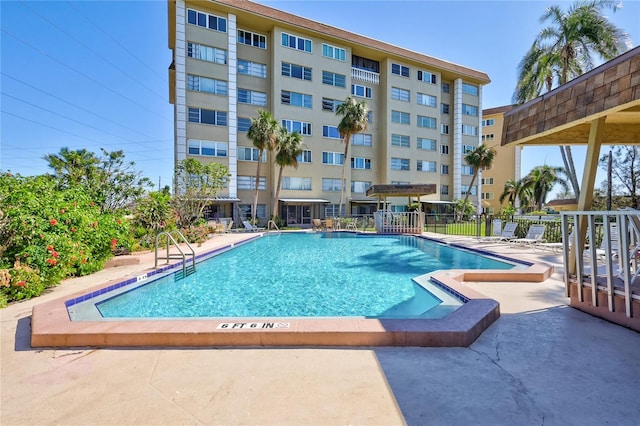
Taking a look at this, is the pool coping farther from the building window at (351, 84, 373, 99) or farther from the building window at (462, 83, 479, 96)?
the building window at (462, 83, 479, 96)

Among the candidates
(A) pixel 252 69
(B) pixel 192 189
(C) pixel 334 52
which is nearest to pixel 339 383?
(B) pixel 192 189

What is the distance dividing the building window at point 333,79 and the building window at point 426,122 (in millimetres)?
10141

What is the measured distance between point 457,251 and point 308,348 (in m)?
10.8

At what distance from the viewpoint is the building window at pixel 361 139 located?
112 feet

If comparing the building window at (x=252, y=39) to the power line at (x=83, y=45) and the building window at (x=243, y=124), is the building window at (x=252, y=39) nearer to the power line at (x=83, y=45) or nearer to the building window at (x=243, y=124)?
the building window at (x=243, y=124)

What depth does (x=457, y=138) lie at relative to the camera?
38.7m

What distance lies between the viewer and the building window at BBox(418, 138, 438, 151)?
120ft

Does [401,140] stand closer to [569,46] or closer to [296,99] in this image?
[296,99]

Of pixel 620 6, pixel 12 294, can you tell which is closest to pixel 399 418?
pixel 12 294

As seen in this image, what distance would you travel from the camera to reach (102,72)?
31531 mm

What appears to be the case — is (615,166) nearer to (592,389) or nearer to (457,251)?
(457,251)

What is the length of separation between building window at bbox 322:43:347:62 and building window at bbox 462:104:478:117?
55.9 ft

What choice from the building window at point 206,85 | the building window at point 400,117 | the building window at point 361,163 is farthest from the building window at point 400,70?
the building window at point 206,85

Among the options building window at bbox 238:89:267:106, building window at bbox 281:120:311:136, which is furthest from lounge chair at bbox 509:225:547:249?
building window at bbox 238:89:267:106
